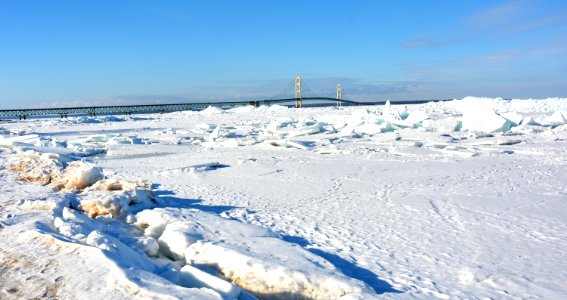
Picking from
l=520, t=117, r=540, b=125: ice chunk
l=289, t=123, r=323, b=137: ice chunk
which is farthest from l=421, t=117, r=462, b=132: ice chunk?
l=289, t=123, r=323, b=137: ice chunk

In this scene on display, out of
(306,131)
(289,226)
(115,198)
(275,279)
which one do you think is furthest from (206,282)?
(306,131)

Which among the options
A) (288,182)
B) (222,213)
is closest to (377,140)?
(288,182)

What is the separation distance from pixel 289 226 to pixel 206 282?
64.2 inches

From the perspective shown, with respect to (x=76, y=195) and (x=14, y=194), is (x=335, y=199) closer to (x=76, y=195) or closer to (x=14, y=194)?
(x=76, y=195)

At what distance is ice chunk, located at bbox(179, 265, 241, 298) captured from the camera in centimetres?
235

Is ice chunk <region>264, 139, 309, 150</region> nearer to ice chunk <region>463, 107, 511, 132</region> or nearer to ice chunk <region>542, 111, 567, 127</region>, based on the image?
ice chunk <region>463, 107, 511, 132</region>

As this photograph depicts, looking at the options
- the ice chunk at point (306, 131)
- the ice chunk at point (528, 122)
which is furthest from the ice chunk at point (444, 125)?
the ice chunk at point (306, 131)

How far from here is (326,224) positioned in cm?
405

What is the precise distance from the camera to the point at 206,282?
244cm

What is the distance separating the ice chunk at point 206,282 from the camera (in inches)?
92.5

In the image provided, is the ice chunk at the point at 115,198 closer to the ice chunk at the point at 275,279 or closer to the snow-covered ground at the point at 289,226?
the snow-covered ground at the point at 289,226

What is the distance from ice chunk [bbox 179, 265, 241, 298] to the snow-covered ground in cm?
1

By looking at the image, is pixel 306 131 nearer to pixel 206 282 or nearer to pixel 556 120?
pixel 556 120

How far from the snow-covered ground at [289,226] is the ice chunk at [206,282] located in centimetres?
1
